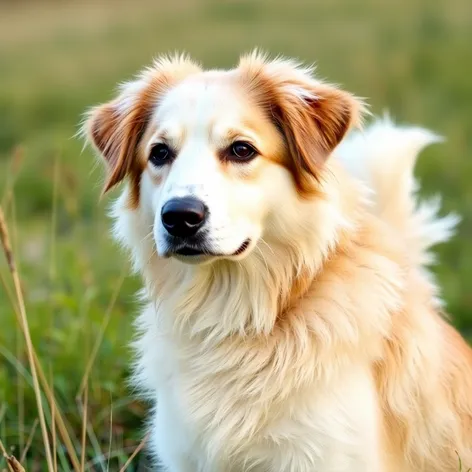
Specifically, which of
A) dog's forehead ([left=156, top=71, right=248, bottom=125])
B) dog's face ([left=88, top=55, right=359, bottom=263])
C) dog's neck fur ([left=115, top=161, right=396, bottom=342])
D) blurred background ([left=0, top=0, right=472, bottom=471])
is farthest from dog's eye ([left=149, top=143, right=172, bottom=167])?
blurred background ([left=0, top=0, right=472, bottom=471])

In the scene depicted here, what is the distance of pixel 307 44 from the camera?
1253 centimetres

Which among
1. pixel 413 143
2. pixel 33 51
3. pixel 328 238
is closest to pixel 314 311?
pixel 328 238

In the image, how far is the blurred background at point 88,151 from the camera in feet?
13.9

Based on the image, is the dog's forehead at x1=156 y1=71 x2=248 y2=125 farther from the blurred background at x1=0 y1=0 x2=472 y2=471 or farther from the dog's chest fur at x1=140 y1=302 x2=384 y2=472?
the dog's chest fur at x1=140 y1=302 x2=384 y2=472

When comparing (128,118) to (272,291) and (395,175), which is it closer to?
(272,291)

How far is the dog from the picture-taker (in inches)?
117

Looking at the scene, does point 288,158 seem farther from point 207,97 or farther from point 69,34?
point 69,34

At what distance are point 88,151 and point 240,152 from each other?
6.78 m

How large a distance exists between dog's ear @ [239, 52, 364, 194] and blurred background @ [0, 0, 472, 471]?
39.0 inches

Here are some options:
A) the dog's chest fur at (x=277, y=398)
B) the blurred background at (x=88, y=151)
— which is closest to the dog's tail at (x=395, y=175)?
the dog's chest fur at (x=277, y=398)

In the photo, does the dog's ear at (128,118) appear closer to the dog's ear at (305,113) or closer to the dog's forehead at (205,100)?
the dog's forehead at (205,100)

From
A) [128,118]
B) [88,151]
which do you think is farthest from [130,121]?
[88,151]

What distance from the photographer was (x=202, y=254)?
9.66 feet

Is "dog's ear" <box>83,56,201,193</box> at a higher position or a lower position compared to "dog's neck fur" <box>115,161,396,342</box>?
higher
